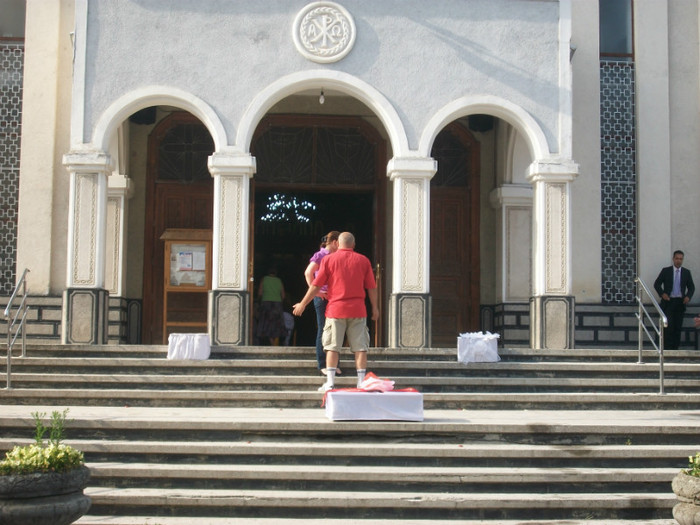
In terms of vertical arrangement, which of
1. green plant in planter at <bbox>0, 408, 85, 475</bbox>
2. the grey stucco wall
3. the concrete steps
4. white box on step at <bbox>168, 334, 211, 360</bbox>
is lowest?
the concrete steps

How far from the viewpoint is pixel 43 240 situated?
1512 centimetres

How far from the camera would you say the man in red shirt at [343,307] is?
10.6m

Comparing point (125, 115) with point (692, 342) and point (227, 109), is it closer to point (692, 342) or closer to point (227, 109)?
point (227, 109)

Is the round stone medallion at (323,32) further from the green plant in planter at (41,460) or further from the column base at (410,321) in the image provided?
Result: the green plant in planter at (41,460)

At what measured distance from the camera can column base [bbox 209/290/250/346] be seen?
41.9 feet

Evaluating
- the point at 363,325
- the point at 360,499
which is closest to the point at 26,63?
the point at 363,325

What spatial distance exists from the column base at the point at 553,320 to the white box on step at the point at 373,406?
14.6ft

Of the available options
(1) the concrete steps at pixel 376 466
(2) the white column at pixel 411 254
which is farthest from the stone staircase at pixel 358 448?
(2) the white column at pixel 411 254

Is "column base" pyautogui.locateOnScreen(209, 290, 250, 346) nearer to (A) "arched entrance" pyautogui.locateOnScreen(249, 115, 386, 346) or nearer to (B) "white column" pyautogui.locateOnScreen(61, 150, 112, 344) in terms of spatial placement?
(B) "white column" pyautogui.locateOnScreen(61, 150, 112, 344)

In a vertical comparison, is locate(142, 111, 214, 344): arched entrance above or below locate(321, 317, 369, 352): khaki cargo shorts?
above

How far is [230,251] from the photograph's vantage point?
1303 centimetres

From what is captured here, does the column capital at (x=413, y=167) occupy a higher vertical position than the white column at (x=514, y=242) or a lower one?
higher

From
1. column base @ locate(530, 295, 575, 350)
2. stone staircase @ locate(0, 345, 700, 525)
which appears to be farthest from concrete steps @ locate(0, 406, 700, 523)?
column base @ locate(530, 295, 575, 350)

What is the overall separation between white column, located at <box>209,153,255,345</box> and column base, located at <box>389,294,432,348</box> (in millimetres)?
2026
